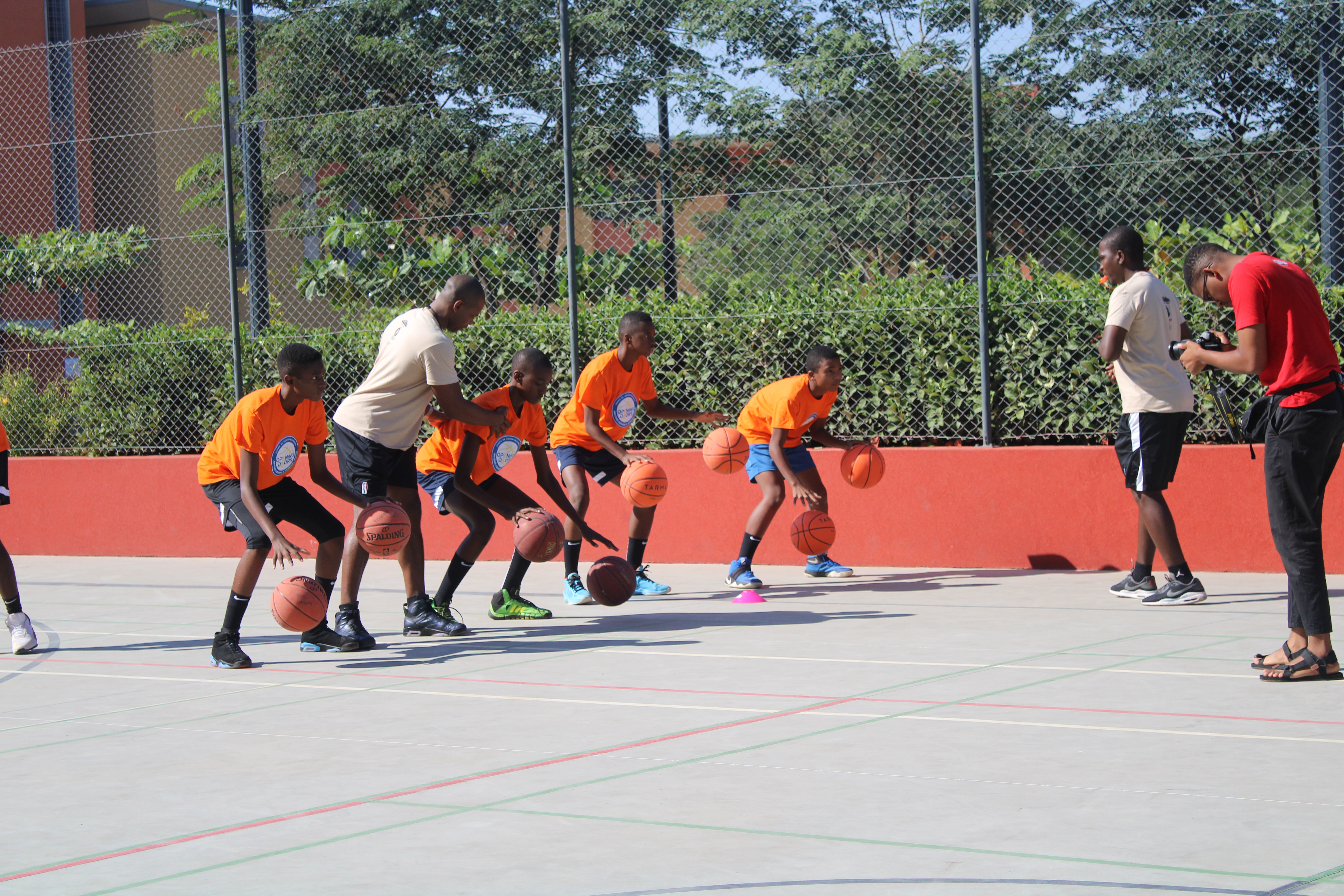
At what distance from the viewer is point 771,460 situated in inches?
400

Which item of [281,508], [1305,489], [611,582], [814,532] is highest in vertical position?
[1305,489]

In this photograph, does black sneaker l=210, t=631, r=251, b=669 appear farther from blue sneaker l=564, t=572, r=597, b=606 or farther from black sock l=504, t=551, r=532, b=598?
blue sneaker l=564, t=572, r=597, b=606

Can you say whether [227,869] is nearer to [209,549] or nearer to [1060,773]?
[1060,773]

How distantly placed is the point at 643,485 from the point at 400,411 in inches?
80.5

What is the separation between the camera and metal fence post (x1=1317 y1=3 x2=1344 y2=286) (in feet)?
31.4

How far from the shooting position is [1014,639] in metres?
7.59

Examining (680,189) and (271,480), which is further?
(680,189)

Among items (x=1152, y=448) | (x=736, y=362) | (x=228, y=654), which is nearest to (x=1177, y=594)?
(x=1152, y=448)

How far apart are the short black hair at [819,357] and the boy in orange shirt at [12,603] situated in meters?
4.90

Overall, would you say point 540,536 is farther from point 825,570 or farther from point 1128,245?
point 1128,245

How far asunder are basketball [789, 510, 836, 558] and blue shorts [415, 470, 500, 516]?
240 cm

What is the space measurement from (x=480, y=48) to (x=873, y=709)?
896cm

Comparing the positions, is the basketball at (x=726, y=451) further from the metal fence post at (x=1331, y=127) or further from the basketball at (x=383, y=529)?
the metal fence post at (x=1331, y=127)

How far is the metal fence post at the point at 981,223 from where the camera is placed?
34.8 feet
